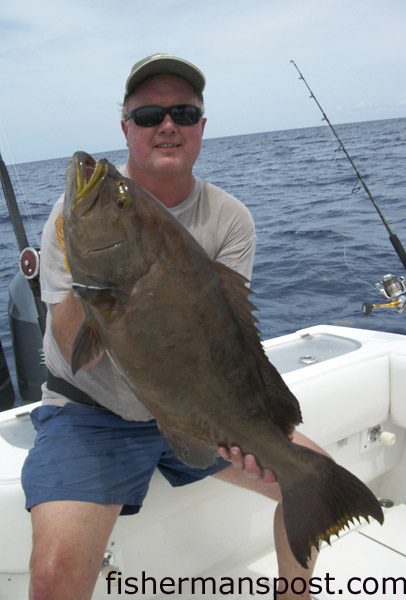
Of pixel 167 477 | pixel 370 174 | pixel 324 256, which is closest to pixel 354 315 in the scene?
pixel 324 256

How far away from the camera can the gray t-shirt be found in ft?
8.08

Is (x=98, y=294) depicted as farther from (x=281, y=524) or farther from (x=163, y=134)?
(x=281, y=524)

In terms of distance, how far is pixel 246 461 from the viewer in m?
2.08

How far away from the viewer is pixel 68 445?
251 centimetres

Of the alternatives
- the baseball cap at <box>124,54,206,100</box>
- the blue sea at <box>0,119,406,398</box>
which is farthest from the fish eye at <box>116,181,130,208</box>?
the blue sea at <box>0,119,406,398</box>

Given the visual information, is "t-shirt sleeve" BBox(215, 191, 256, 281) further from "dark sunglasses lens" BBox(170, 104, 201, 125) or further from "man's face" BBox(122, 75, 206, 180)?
"dark sunglasses lens" BBox(170, 104, 201, 125)

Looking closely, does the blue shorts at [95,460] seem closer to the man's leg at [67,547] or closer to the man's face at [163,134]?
the man's leg at [67,547]

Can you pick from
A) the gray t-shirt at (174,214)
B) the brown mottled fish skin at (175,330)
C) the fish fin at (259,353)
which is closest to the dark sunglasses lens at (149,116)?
the gray t-shirt at (174,214)

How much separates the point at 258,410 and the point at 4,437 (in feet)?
4.87

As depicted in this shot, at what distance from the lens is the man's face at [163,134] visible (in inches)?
100

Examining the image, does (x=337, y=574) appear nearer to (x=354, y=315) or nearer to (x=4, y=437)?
(x=4, y=437)

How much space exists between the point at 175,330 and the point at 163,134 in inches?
42.9

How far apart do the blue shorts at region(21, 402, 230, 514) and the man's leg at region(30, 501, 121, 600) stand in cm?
5

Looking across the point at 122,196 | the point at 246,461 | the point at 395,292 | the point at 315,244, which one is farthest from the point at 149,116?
the point at 315,244
